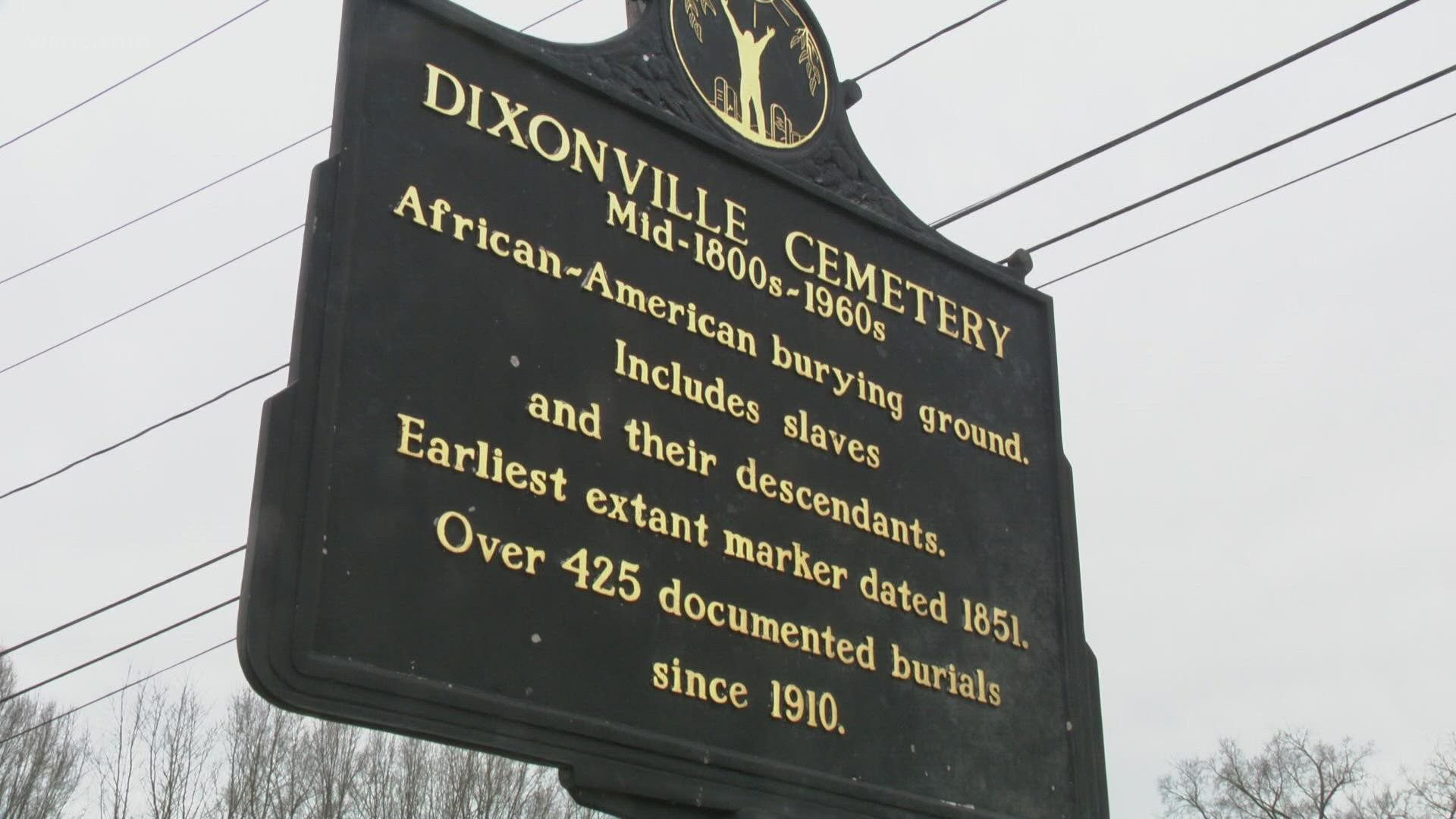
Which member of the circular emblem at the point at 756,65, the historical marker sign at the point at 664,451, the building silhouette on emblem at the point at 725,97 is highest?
the circular emblem at the point at 756,65

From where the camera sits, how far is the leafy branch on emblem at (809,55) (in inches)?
252

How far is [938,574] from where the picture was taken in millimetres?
5562

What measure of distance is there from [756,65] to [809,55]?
1.03 ft

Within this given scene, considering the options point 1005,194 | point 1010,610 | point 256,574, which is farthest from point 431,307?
point 1005,194

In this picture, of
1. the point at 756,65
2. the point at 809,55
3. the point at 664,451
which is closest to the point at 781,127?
the point at 756,65

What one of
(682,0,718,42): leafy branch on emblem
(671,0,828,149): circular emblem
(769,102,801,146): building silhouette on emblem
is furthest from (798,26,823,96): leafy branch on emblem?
(682,0,718,42): leafy branch on emblem

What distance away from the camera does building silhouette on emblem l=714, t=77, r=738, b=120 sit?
5.92 m

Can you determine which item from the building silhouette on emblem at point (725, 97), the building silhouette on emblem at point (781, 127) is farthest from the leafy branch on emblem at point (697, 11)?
the building silhouette on emblem at point (781, 127)

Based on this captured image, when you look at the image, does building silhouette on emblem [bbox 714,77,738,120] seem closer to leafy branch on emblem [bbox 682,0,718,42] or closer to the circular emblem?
the circular emblem

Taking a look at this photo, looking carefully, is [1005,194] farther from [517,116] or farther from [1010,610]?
[517,116]

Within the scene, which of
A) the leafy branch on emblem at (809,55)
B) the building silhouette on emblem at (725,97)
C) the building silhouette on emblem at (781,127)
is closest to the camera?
the building silhouette on emblem at (725,97)

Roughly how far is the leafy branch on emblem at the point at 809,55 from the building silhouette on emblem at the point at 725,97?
47 centimetres

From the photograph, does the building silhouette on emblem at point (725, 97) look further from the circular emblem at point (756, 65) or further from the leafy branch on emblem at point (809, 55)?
the leafy branch on emblem at point (809, 55)

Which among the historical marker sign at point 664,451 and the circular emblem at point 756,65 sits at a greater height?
the circular emblem at point 756,65
